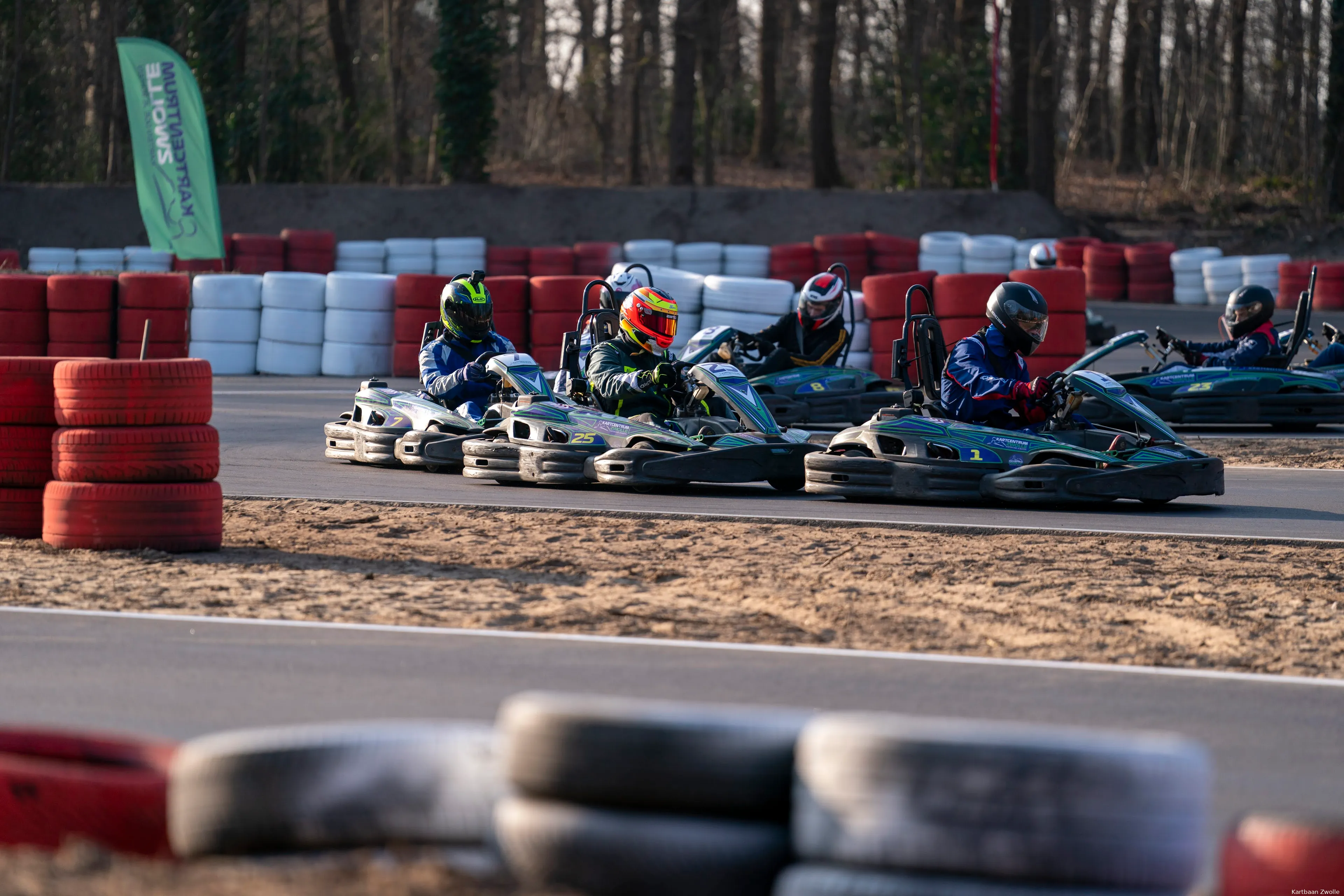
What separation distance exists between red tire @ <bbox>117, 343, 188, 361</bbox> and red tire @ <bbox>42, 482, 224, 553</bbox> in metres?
11.0

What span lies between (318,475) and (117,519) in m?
3.93

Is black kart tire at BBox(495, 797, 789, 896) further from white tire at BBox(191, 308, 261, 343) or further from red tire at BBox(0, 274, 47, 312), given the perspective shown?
white tire at BBox(191, 308, 261, 343)

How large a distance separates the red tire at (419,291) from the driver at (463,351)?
22.3ft

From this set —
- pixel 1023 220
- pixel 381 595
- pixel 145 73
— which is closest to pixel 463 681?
pixel 381 595

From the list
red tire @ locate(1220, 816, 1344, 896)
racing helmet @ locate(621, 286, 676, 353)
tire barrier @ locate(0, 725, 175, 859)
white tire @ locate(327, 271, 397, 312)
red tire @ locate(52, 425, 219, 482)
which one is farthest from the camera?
white tire @ locate(327, 271, 397, 312)

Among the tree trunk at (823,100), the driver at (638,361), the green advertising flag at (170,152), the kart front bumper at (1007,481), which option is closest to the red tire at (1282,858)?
the kart front bumper at (1007,481)

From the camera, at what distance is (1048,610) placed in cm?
777

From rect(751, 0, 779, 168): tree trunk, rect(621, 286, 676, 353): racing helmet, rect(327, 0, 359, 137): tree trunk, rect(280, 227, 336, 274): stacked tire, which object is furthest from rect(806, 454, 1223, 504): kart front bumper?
rect(327, 0, 359, 137): tree trunk

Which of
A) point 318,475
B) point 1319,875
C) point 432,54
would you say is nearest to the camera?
point 1319,875

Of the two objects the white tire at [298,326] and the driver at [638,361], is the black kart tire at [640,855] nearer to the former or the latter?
the driver at [638,361]

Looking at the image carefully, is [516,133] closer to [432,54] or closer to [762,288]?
[432,54]

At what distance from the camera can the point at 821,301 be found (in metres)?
16.0

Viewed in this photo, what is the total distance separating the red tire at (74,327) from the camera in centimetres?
1973

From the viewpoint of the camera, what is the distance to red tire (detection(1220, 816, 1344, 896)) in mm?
3518
